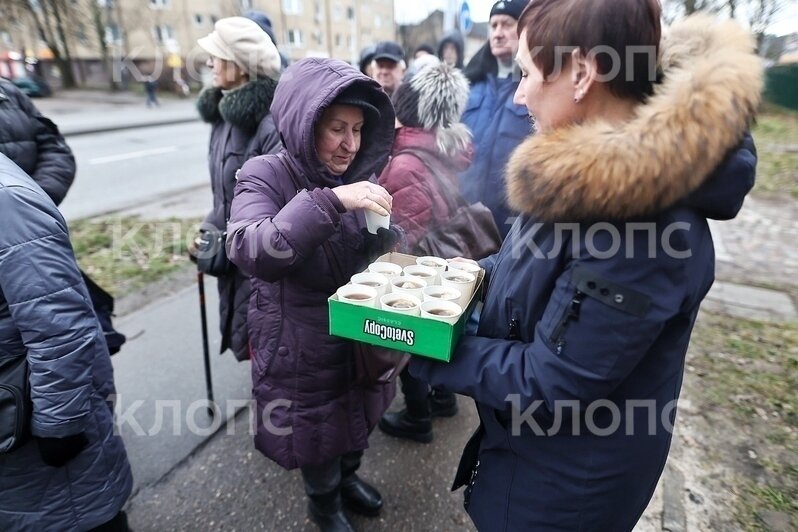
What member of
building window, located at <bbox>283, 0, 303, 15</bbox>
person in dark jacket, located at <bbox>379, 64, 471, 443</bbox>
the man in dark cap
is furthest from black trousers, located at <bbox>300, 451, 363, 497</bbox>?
building window, located at <bbox>283, 0, 303, 15</bbox>

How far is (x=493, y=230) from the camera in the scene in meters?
2.36

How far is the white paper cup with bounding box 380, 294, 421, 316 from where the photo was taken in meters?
1.31

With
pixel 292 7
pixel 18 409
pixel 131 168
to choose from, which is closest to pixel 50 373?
pixel 18 409

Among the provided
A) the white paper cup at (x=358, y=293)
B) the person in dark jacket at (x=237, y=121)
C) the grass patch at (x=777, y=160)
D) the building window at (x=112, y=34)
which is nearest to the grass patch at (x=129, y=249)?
the person in dark jacket at (x=237, y=121)

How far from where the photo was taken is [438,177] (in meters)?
2.37

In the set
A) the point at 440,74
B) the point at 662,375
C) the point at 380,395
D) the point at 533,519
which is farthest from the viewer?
the point at 440,74

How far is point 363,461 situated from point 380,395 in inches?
28.2

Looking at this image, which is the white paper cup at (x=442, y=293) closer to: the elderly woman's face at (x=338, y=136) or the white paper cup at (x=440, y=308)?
the white paper cup at (x=440, y=308)

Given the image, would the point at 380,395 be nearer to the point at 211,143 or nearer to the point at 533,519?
the point at 533,519

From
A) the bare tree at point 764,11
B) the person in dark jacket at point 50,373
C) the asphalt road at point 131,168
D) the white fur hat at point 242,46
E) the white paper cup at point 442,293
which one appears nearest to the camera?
the white paper cup at point 442,293

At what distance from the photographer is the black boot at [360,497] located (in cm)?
235

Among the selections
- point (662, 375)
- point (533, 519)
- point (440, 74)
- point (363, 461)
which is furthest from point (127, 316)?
point (662, 375)

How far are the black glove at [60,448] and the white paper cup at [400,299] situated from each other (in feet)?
3.93

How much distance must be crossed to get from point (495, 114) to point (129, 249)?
4.37 m
